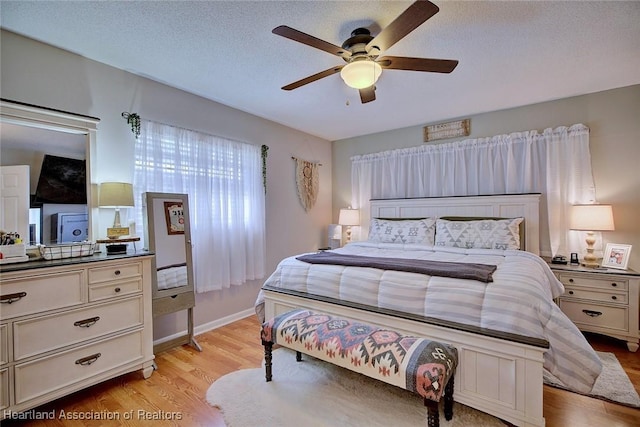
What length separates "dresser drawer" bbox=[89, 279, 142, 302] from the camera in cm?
199

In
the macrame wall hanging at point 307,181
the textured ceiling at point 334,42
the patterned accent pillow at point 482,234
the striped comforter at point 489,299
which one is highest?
the textured ceiling at point 334,42

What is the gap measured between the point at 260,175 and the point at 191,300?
5.57ft

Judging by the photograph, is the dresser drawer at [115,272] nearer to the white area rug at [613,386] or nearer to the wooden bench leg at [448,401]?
the wooden bench leg at [448,401]

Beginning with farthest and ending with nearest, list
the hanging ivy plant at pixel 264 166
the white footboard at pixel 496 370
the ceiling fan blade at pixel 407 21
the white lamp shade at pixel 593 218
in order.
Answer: the hanging ivy plant at pixel 264 166 → the white lamp shade at pixel 593 218 → the white footboard at pixel 496 370 → the ceiling fan blade at pixel 407 21

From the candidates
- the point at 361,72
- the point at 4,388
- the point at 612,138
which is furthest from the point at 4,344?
the point at 612,138

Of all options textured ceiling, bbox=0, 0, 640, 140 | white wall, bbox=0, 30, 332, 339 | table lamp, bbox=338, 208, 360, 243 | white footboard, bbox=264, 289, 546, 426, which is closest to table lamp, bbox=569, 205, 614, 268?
textured ceiling, bbox=0, 0, 640, 140

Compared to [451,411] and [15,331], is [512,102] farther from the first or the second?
[15,331]

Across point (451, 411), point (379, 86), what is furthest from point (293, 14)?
point (451, 411)

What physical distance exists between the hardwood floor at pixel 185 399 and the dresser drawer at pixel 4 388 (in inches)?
8.6

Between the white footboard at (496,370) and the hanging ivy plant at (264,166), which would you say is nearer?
Answer: the white footboard at (496,370)

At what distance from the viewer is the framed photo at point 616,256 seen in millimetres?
2748

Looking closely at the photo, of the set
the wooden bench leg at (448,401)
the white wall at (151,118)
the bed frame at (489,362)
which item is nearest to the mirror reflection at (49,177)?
the white wall at (151,118)

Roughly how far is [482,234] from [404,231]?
873 mm

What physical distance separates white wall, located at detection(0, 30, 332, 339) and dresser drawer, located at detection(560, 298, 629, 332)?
3.18 metres
